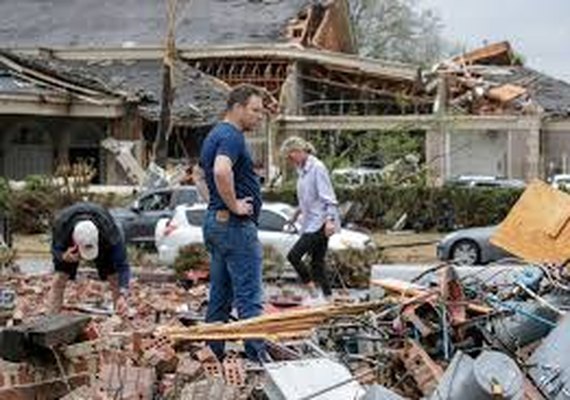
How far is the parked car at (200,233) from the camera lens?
20.0 meters

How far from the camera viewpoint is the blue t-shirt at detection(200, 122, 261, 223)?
26.5 feet

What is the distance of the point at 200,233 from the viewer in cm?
2027

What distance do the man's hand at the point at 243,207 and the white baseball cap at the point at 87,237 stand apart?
1520 millimetres

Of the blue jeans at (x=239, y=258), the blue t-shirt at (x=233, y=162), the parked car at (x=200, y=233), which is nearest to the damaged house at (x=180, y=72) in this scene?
the parked car at (x=200, y=233)

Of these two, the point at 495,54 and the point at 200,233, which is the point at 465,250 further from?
the point at 495,54

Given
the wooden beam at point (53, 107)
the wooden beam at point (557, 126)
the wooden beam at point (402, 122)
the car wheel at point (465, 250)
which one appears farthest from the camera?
the wooden beam at point (557, 126)

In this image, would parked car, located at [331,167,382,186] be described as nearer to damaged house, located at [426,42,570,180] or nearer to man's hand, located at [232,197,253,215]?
damaged house, located at [426,42,570,180]

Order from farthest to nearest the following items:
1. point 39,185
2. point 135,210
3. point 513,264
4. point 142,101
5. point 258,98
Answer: point 142,101, point 39,185, point 135,210, point 513,264, point 258,98

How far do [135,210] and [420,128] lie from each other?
14852 millimetres

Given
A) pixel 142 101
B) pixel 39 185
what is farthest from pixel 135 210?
pixel 142 101

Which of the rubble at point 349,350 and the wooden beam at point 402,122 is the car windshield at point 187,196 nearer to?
the wooden beam at point 402,122

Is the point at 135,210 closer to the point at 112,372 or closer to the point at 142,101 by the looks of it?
the point at 142,101

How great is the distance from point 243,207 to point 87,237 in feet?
5.21

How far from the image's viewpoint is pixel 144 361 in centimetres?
752
